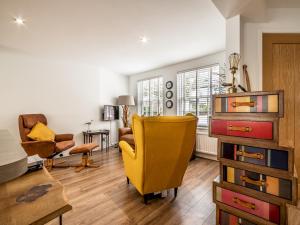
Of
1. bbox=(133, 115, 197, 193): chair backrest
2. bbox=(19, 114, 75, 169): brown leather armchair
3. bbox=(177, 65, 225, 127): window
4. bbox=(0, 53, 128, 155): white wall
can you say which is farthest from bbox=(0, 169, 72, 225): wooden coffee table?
bbox=(177, 65, 225, 127): window

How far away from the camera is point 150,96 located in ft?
17.4

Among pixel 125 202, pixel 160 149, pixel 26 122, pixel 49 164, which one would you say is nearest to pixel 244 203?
pixel 160 149

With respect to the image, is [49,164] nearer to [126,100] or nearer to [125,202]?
[125,202]

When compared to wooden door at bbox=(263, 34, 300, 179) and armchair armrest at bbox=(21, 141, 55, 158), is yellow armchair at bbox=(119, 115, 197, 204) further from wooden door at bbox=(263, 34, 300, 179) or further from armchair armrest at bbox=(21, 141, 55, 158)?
armchair armrest at bbox=(21, 141, 55, 158)

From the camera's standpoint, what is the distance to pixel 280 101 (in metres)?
1.05

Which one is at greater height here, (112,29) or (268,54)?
(112,29)

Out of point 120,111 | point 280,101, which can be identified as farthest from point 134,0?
point 120,111

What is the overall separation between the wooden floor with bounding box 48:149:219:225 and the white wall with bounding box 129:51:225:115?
238cm

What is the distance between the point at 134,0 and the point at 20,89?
131 inches

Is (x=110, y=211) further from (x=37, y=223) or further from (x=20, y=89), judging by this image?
(x=20, y=89)

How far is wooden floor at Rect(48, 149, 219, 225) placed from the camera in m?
1.71

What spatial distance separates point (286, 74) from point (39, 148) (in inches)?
161

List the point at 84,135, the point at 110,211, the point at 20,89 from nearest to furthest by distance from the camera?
1. the point at 110,211
2. the point at 20,89
3. the point at 84,135

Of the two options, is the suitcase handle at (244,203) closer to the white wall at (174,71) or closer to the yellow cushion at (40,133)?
the white wall at (174,71)
